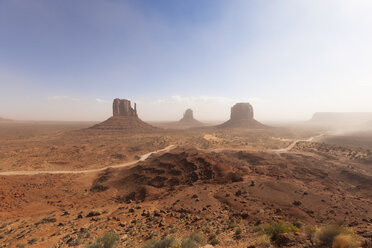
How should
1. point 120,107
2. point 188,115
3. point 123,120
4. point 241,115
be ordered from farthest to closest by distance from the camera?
1. point 188,115
2. point 241,115
3. point 120,107
4. point 123,120

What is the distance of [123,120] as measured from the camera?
8744 centimetres

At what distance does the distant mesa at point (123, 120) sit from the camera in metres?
79.6

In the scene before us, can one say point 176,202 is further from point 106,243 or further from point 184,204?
point 106,243

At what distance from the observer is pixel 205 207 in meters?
12.4

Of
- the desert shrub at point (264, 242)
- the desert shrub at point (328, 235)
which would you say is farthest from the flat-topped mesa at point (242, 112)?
the desert shrub at point (264, 242)

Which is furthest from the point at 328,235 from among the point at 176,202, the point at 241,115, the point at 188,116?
the point at 188,116

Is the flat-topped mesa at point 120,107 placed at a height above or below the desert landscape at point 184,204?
above

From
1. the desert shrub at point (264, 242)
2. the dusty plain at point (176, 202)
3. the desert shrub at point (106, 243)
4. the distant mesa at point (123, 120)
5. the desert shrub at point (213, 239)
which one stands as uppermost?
the distant mesa at point (123, 120)

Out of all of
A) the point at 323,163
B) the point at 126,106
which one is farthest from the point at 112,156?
the point at 126,106

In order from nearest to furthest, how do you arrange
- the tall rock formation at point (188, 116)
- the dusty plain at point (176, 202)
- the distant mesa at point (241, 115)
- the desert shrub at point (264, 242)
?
the desert shrub at point (264, 242) → the dusty plain at point (176, 202) → the distant mesa at point (241, 115) → the tall rock formation at point (188, 116)

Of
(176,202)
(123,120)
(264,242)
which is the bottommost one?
(176,202)

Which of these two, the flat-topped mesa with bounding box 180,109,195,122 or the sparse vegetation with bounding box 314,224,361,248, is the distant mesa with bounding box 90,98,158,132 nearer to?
the sparse vegetation with bounding box 314,224,361,248

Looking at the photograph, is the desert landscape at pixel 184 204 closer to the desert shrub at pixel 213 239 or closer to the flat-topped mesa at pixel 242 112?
the desert shrub at pixel 213 239

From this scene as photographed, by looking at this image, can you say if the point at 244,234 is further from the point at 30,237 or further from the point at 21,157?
the point at 21,157
